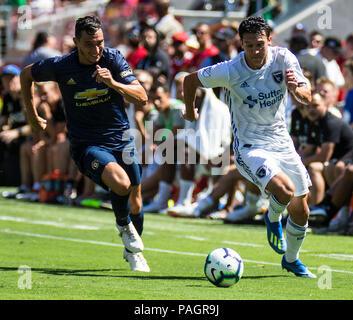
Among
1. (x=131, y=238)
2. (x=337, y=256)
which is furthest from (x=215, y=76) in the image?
(x=337, y=256)

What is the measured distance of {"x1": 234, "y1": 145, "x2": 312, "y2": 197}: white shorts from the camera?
8736 mm

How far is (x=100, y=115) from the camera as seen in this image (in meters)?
9.52

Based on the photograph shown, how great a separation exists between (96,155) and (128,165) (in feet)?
1.33

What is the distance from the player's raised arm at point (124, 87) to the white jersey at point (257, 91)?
2.16 ft

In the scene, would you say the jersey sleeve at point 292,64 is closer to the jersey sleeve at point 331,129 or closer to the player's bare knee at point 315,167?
the jersey sleeve at point 331,129

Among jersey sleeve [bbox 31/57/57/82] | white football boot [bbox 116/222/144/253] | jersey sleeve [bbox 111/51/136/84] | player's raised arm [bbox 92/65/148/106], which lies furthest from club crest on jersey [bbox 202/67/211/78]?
white football boot [bbox 116/222/144/253]

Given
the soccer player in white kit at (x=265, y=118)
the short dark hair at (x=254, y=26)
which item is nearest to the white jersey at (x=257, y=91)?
the soccer player in white kit at (x=265, y=118)

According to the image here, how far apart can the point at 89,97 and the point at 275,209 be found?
7.50 ft

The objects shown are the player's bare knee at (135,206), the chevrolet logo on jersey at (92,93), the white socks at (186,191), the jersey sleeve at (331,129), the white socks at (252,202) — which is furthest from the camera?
the white socks at (186,191)

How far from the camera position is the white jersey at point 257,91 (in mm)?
8938

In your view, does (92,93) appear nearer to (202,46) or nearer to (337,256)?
(337,256)
